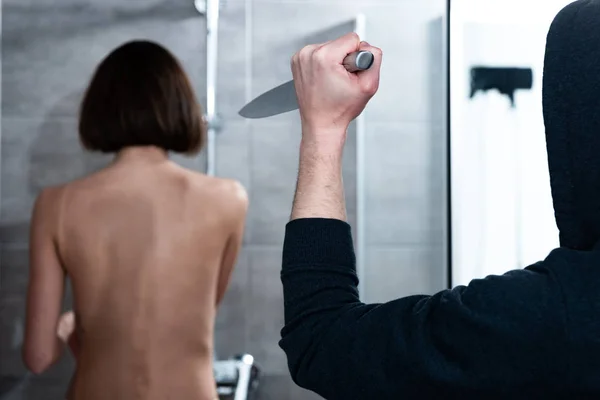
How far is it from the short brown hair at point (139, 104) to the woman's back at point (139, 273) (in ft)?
0.15

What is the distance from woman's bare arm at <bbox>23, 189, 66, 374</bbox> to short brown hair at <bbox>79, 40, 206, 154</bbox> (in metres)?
0.15

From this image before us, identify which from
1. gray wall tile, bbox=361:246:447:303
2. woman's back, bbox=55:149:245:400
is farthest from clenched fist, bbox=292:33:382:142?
gray wall tile, bbox=361:246:447:303

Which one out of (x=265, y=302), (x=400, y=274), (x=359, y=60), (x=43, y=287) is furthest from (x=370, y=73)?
(x=265, y=302)

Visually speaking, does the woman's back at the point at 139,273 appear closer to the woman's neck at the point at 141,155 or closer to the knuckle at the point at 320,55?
the woman's neck at the point at 141,155

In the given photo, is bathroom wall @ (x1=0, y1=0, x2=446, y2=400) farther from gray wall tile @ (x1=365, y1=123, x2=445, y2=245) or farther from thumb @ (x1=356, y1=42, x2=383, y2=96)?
thumb @ (x1=356, y1=42, x2=383, y2=96)

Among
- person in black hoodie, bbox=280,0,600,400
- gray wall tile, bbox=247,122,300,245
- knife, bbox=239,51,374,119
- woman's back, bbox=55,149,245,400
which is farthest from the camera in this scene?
gray wall tile, bbox=247,122,300,245

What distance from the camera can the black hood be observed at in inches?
14.6

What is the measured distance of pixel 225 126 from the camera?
1.65 m

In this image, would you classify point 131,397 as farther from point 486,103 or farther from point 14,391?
point 486,103

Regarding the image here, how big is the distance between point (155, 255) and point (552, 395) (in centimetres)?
91

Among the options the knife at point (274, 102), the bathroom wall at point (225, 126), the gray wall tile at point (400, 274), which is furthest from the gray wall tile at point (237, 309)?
the knife at point (274, 102)

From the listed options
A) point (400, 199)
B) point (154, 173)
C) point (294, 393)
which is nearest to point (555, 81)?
point (154, 173)

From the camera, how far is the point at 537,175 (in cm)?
116

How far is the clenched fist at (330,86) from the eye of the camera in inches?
17.1
